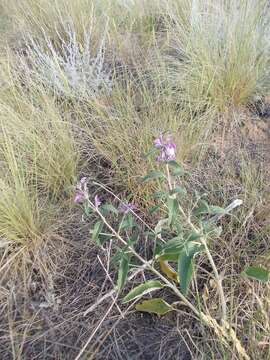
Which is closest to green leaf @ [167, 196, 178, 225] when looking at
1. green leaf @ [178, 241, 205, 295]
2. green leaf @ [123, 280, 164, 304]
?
green leaf @ [178, 241, 205, 295]

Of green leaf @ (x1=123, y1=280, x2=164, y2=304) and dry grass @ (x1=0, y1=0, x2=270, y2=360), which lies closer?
green leaf @ (x1=123, y1=280, x2=164, y2=304)

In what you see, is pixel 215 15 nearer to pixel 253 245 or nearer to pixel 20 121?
pixel 20 121

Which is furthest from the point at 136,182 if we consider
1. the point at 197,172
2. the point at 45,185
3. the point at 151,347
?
the point at 151,347

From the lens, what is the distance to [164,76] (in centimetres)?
171

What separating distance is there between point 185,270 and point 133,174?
1.95 feet

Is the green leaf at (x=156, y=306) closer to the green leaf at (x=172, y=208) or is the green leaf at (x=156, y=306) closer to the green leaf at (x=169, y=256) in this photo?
the green leaf at (x=169, y=256)

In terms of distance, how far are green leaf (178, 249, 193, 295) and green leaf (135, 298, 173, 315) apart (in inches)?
7.0

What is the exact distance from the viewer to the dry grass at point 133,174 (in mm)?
1079

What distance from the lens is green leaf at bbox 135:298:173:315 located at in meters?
1.03

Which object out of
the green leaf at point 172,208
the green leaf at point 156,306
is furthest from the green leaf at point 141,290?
the green leaf at point 172,208

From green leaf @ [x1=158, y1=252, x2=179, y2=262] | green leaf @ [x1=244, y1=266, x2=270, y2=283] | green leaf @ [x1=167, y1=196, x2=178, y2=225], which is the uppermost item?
green leaf @ [x1=167, y1=196, x2=178, y2=225]

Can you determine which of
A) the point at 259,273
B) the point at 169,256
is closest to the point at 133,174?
the point at 169,256

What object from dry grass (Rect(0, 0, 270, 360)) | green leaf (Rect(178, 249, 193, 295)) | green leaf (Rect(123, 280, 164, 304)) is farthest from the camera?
dry grass (Rect(0, 0, 270, 360))

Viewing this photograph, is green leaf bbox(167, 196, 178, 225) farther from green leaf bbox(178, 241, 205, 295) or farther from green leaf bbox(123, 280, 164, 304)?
Answer: green leaf bbox(123, 280, 164, 304)
